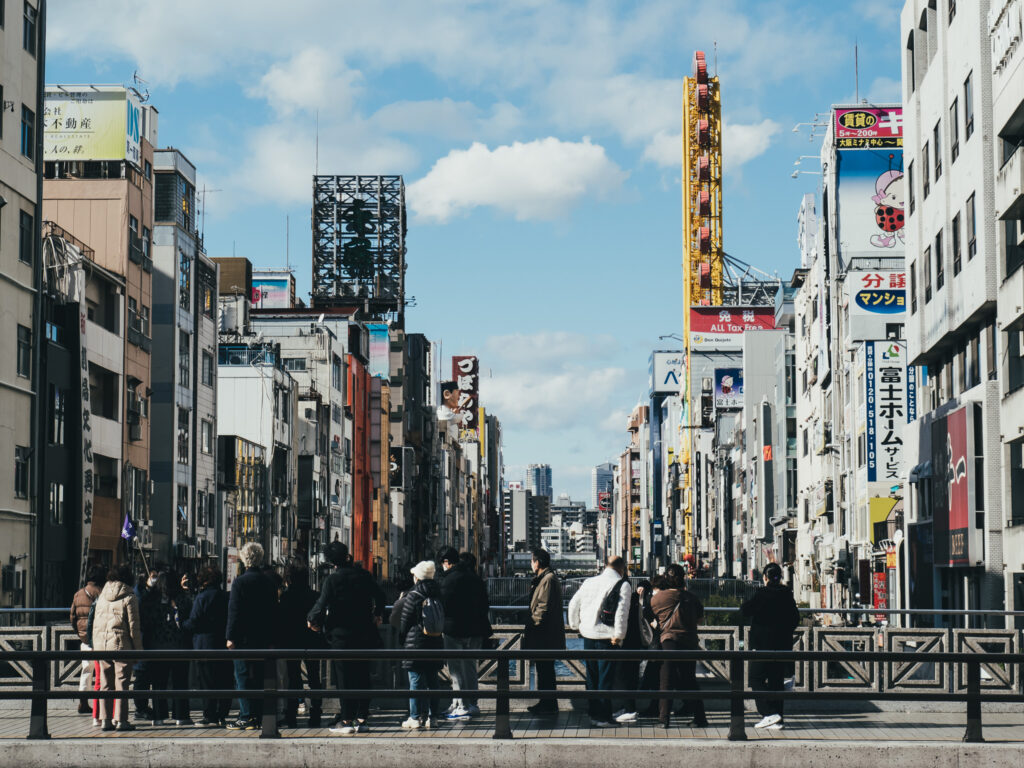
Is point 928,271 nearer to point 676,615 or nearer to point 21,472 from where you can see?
point 21,472

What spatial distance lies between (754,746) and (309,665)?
20.7 ft

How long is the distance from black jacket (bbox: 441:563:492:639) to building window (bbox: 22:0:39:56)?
34.4 metres

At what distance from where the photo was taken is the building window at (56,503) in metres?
48.2

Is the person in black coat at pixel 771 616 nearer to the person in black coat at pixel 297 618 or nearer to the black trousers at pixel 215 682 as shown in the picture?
the person in black coat at pixel 297 618

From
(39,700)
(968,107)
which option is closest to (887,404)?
(968,107)

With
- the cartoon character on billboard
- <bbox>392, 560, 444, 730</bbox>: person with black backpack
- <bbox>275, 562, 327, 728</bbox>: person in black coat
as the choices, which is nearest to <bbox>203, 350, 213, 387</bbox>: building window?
the cartoon character on billboard

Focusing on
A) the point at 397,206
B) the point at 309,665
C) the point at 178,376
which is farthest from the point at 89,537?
the point at 397,206

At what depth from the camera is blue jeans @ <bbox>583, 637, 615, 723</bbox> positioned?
56.0ft

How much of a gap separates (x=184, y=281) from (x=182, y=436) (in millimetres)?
7118

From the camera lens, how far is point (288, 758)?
1425 centimetres

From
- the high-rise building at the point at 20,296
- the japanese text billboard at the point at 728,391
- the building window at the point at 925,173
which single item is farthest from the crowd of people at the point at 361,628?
the japanese text billboard at the point at 728,391

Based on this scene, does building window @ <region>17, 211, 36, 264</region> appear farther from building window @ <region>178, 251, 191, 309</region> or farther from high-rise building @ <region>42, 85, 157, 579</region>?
building window @ <region>178, 251, 191, 309</region>

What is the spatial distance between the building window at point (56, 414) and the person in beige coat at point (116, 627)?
105ft

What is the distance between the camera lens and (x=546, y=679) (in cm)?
1759
